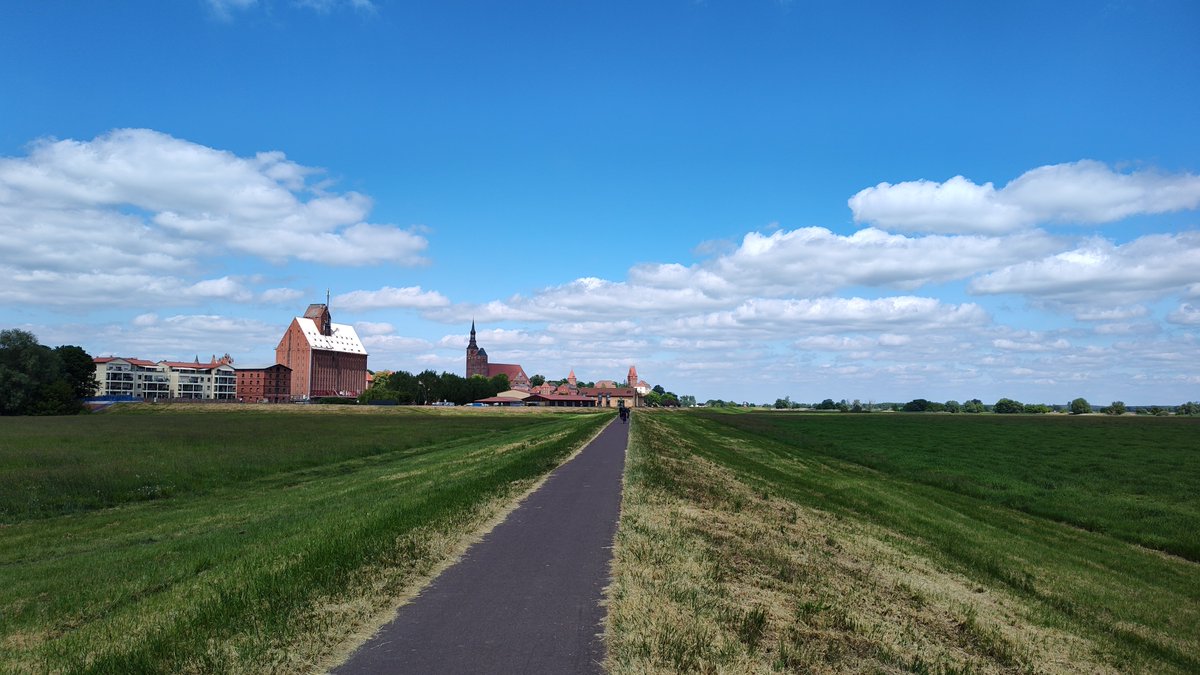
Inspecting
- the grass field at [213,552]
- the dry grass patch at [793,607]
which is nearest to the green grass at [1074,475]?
the dry grass patch at [793,607]

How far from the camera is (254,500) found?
24.0 meters

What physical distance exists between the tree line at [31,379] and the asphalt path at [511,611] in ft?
415

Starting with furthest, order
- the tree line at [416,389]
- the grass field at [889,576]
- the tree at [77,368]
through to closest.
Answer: the tree line at [416,389] < the tree at [77,368] < the grass field at [889,576]

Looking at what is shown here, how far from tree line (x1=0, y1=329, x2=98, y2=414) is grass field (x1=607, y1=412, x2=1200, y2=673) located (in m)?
118

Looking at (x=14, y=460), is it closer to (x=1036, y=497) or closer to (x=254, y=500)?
(x=254, y=500)

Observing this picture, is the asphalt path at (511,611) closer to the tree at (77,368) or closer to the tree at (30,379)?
the tree at (30,379)

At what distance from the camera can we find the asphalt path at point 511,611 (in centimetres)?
679

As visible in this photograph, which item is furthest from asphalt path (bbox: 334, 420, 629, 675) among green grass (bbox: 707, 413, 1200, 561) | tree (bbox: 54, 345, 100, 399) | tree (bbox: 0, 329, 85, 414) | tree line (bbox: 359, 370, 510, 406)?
tree line (bbox: 359, 370, 510, 406)

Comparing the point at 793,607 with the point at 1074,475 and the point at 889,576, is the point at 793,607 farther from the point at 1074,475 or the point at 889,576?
the point at 1074,475

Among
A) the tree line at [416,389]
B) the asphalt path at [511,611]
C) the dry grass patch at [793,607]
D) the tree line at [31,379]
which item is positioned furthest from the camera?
the tree line at [416,389]

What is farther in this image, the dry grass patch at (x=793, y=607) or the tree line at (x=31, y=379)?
the tree line at (x=31, y=379)

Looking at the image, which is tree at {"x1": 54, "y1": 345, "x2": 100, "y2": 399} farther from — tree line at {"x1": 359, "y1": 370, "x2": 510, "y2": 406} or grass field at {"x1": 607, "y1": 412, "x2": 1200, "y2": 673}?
grass field at {"x1": 607, "y1": 412, "x2": 1200, "y2": 673}

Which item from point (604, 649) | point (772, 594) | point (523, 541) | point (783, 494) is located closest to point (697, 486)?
point (783, 494)

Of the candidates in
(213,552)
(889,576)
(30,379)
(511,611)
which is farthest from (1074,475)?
(30,379)
